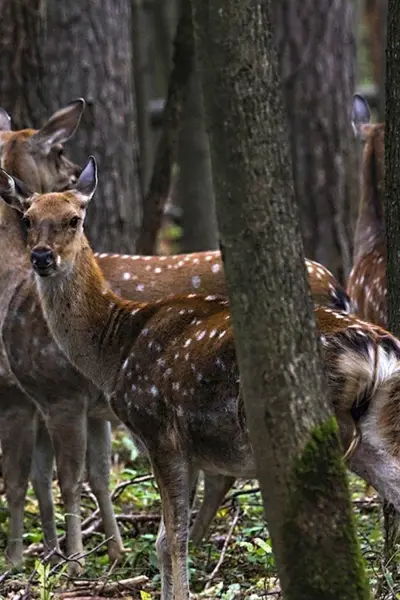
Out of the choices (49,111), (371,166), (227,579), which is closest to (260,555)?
(227,579)

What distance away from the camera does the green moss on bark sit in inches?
160

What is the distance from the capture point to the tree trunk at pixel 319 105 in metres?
12.0

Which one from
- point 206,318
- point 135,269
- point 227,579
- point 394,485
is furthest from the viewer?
point 135,269

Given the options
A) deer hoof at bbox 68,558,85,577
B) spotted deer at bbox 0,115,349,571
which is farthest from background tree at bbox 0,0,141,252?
deer hoof at bbox 68,558,85,577

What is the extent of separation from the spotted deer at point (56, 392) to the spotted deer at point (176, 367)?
0.75 metres

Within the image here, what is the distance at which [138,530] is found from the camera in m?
7.46

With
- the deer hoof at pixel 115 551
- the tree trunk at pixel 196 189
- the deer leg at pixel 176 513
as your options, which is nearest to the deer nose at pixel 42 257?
the deer leg at pixel 176 513

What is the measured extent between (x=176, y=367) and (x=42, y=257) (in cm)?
104

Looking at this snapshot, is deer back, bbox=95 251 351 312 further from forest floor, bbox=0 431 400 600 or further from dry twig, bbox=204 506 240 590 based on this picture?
dry twig, bbox=204 506 240 590

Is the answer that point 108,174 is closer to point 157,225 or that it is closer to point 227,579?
point 157,225

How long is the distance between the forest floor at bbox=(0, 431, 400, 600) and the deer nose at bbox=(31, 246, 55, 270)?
141cm

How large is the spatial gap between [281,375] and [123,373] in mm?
1907

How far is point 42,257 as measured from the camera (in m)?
6.05

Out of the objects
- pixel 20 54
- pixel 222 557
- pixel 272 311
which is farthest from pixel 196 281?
pixel 272 311
